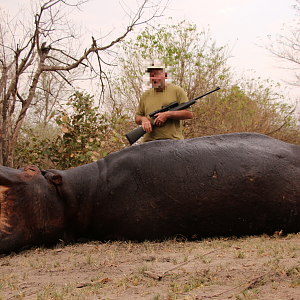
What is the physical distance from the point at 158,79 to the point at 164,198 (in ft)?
4.34

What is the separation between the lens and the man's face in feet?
10.8

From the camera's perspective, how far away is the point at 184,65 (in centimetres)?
887

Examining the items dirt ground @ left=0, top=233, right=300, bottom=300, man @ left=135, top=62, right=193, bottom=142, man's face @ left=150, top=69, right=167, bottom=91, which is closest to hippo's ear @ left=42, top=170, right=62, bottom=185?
dirt ground @ left=0, top=233, right=300, bottom=300

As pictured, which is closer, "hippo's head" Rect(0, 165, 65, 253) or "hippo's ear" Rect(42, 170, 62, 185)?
"hippo's head" Rect(0, 165, 65, 253)

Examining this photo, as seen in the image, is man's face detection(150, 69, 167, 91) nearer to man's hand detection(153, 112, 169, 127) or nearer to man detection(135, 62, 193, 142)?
man detection(135, 62, 193, 142)

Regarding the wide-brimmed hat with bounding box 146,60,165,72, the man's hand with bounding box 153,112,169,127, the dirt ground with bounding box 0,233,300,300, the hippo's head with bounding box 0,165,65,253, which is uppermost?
the wide-brimmed hat with bounding box 146,60,165,72

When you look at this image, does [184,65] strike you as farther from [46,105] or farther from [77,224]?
[46,105]

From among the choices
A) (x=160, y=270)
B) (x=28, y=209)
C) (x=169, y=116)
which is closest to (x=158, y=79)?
(x=169, y=116)

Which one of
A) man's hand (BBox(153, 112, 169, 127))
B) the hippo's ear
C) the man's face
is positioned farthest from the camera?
the man's face

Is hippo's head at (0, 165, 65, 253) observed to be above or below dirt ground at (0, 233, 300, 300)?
above

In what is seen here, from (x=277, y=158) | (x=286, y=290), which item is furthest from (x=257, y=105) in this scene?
(x=286, y=290)

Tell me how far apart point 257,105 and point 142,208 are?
9.00m

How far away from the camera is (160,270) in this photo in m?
Answer: 1.89

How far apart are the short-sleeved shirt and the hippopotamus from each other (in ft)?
1.40
